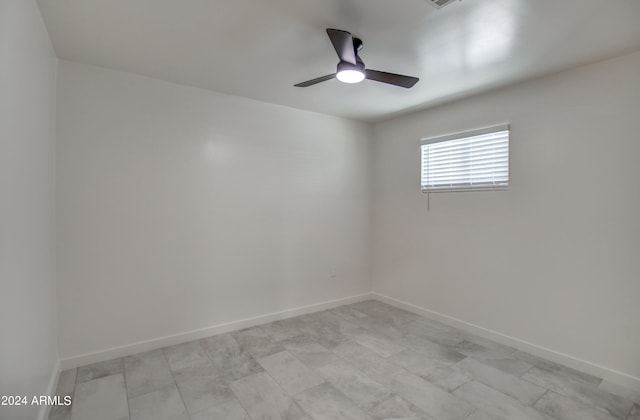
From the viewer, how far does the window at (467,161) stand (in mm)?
3135

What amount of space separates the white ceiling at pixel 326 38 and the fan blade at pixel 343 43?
18 cm

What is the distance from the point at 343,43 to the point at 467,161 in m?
2.18

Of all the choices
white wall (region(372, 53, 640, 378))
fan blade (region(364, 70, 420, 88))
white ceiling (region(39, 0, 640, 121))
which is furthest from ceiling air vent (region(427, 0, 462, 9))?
white wall (region(372, 53, 640, 378))

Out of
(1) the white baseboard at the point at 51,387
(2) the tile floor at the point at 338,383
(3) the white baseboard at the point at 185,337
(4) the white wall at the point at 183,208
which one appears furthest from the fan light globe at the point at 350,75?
(1) the white baseboard at the point at 51,387

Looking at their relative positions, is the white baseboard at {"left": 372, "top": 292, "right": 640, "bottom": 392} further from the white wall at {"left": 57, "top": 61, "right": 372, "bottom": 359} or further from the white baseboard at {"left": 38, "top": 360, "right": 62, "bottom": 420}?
the white baseboard at {"left": 38, "top": 360, "right": 62, "bottom": 420}

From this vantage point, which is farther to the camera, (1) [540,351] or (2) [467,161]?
(2) [467,161]

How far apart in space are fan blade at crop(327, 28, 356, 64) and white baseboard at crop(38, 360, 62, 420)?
2.85 meters

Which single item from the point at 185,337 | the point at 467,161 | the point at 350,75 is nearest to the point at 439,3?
the point at 350,75

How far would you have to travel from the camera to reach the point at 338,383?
2395mm

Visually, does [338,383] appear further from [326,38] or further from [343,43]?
[326,38]

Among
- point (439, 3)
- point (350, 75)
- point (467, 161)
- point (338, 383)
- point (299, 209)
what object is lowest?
point (338, 383)

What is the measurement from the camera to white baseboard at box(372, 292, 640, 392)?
2410 millimetres

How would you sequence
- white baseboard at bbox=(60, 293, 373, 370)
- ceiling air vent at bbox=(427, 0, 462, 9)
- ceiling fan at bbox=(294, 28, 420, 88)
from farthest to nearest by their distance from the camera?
1. white baseboard at bbox=(60, 293, 373, 370)
2. ceiling fan at bbox=(294, 28, 420, 88)
3. ceiling air vent at bbox=(427, 0, 462, 9)

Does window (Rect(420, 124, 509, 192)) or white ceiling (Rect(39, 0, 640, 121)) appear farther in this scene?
window (Rect(420, 124, 509, 192))
